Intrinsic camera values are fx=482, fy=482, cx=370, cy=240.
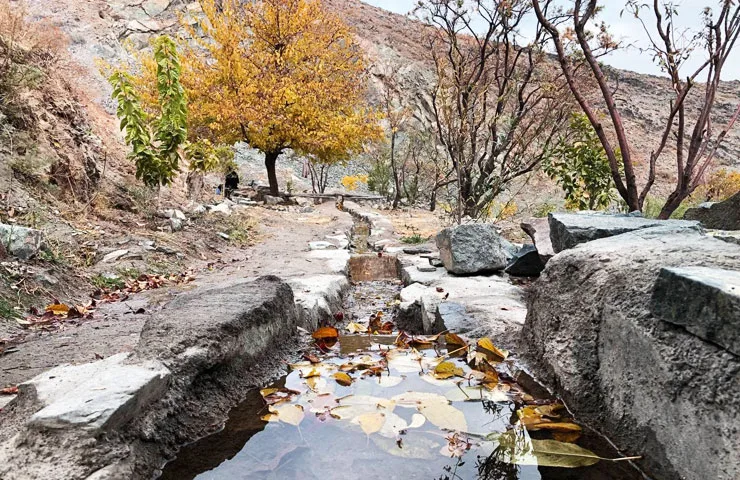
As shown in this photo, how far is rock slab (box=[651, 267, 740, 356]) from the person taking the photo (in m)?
1.03

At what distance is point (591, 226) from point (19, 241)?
385 centimetres

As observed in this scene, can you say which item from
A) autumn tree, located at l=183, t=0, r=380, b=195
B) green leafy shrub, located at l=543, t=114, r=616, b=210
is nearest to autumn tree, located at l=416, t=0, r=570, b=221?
green leafy shrub, located at l=543, t=114, r=616, b=210

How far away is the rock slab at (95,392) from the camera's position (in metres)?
1.21

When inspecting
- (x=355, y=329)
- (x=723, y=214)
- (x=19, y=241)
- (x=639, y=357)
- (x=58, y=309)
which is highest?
(x=723, y=214)

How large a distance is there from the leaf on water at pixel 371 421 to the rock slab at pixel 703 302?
864mm

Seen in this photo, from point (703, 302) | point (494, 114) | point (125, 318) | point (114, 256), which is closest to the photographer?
point (703, 302)

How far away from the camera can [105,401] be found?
1.26 m

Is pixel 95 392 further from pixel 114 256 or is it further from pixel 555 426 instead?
pixel 114 256

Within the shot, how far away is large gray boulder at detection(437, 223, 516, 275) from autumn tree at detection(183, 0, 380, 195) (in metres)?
10.0

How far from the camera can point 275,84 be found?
13.5 metres

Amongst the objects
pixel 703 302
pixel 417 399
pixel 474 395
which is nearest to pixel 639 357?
pixel 703 302

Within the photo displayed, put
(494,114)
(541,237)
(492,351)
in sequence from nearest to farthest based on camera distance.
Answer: (492,351) < (541,237) < (494,114)

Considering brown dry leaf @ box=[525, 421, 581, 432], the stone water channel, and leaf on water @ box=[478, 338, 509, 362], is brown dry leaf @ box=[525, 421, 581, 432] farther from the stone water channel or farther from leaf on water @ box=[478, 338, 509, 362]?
leaf on water @ box=[478, 338, 509, 362]

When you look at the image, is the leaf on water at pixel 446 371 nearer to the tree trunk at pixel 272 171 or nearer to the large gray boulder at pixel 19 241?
the large gray boulder at pixel 19 241
